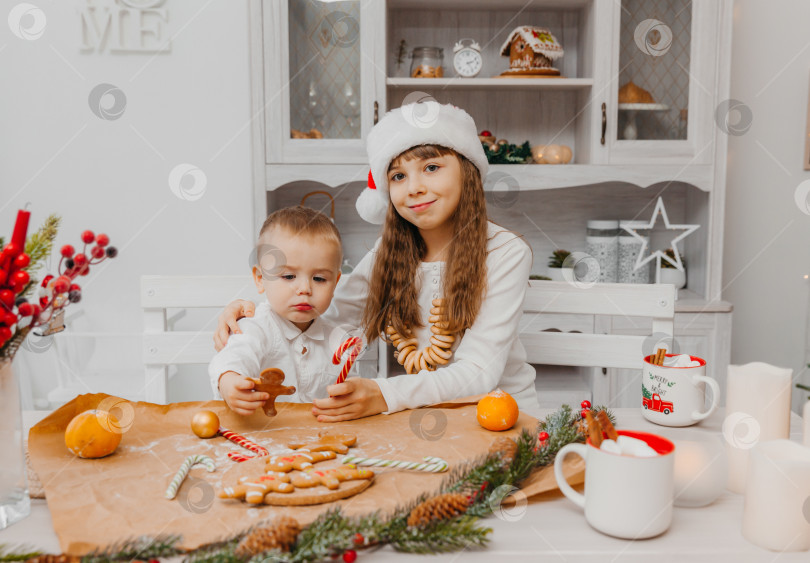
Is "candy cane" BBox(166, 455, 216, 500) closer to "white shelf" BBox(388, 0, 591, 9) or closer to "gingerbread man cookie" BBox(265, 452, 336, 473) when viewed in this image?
"gingerbread man cookie" BBox(265, 452, 336, 473)

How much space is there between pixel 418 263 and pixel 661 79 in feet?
4.49

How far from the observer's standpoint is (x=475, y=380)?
3.91 ft

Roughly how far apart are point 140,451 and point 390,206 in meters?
0.74

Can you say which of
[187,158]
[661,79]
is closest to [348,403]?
[661,79]

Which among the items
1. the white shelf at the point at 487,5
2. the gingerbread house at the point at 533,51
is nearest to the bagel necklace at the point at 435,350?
the gingerbread house at the point at 533,51

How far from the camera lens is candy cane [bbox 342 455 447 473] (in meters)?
0.76

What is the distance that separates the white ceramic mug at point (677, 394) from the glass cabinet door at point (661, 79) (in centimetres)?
146

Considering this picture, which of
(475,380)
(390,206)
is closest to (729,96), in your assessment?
(390,206)

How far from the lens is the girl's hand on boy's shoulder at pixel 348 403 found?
0.96 m

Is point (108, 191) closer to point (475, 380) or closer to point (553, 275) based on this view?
point (553, 275)

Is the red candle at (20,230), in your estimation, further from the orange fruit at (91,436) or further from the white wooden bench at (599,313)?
the white wooden bench at (599,313)

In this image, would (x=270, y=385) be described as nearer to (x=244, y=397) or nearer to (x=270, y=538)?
(x=244, y=397)

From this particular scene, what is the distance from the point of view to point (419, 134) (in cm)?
129

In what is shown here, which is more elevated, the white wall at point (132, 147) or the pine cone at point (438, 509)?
the white wall at point (132, 147)
